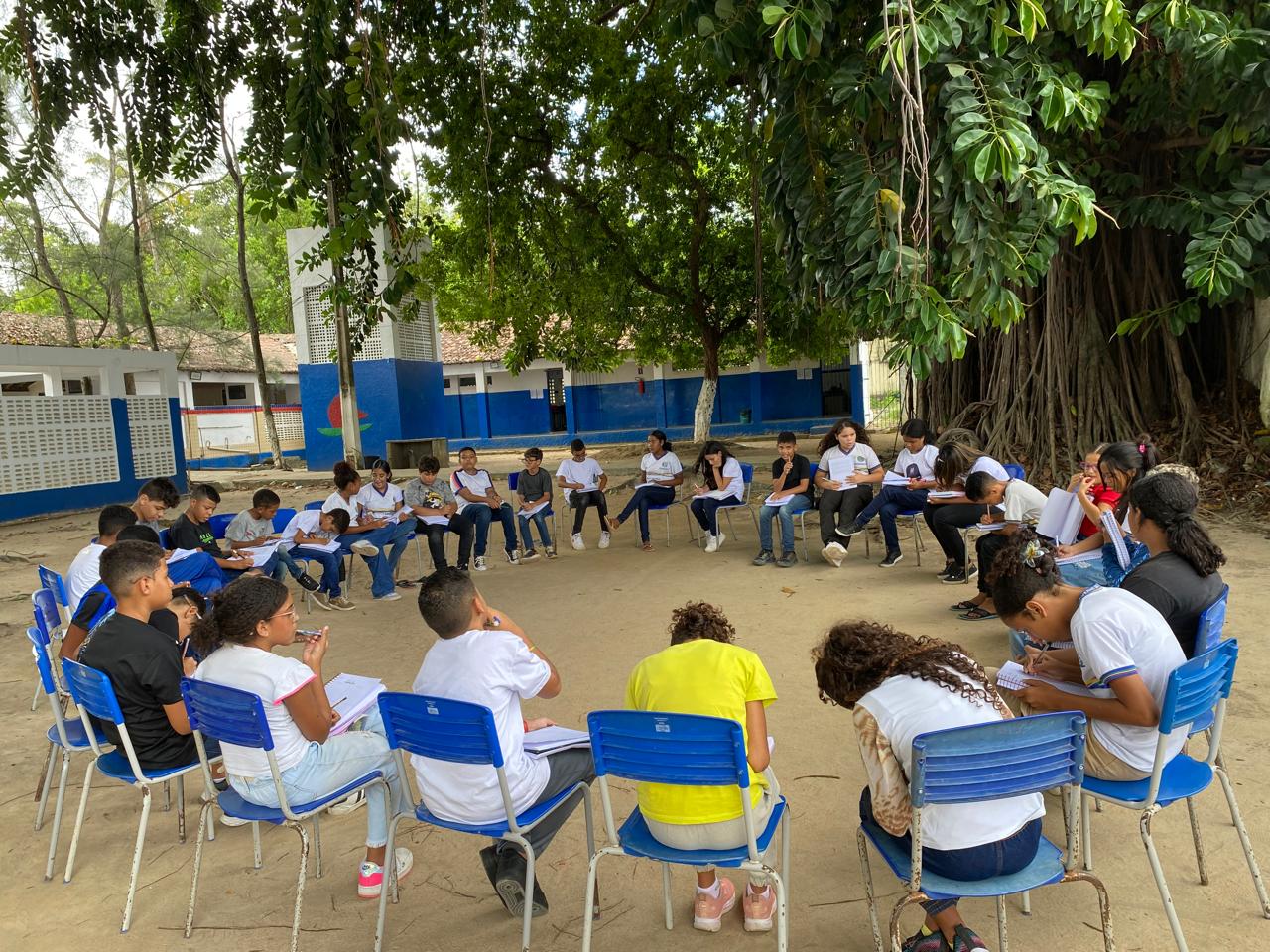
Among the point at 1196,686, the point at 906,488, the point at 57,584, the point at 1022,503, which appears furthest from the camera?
the point at 906,488

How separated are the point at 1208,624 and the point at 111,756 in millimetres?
3743

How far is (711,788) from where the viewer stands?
2.33m

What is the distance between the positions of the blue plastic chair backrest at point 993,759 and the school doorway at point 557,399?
2378 cm

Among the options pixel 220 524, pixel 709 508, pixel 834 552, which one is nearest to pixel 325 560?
pixel 220 524

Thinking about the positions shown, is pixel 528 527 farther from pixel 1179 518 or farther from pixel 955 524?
pixel 1179 518

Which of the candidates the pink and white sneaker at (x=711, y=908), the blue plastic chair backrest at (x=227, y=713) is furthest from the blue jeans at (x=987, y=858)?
the blue plastic chair backrest at (x=227, y=713)

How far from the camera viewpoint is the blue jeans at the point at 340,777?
8.96ft

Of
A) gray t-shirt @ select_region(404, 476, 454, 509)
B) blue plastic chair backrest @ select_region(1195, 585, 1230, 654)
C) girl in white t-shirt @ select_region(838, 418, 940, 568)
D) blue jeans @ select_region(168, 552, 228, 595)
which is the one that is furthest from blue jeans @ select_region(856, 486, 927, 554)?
blue jeans @ select_region(168, 552, 228, 595)

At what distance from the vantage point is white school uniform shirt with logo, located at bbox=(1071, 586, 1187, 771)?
7.75 ft

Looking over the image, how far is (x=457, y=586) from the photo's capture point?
2760 mm

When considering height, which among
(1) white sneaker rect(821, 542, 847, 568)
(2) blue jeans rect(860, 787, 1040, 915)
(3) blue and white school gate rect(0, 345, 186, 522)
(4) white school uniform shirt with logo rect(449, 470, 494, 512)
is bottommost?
(1) white sneaker rect(821, 542, 847, 568)

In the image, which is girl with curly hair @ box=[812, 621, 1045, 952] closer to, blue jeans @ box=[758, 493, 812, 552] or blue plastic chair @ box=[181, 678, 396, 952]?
blue plastic chair @ box=[181, 678, 396, 952]

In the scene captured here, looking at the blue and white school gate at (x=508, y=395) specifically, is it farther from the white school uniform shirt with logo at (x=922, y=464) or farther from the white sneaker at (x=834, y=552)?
the white school uniform shirt with logo at (x=922, y=464)

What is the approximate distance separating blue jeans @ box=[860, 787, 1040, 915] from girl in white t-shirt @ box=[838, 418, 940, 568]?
16.3ft
